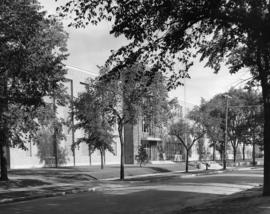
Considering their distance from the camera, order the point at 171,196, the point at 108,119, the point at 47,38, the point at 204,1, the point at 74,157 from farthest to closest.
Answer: the point at 74,157 → the point at 108,119 → the point at 47,38 → the point at 171,196 → the point at 204,1

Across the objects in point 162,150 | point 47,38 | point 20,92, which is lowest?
point 162,150

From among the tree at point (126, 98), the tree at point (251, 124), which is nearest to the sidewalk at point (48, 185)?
the tree at point (126, 98)

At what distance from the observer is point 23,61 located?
68.1 feet

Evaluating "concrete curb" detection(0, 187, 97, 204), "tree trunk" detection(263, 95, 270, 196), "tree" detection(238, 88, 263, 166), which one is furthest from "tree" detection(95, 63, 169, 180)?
"tree" detection(238, 88, 263, 166)

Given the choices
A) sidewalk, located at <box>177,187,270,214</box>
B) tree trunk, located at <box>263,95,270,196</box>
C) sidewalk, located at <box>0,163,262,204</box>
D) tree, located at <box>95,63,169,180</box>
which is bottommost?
sidewalk, located at <box>0,163,262,204</box>

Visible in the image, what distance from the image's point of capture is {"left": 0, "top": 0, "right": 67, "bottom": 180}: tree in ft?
66.6

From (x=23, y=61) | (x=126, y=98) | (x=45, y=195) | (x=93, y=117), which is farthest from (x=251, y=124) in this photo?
(x=23, y=61)

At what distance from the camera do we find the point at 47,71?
72.9 feet

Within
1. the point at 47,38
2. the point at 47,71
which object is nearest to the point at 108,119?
the point at 47,38

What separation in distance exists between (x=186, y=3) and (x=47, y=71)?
1223cm

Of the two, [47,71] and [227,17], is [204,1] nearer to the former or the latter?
[227,17]

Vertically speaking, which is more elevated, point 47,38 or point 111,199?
point 47,38

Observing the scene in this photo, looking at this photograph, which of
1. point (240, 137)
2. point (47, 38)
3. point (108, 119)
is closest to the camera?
point (47, 38)

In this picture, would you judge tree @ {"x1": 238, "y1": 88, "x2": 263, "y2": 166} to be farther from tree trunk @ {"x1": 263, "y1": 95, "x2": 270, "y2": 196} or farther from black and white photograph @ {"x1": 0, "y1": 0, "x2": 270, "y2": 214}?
tree trunk @ {"x1": 263, "y1": 95, "x2": 270, "y2": 196}
